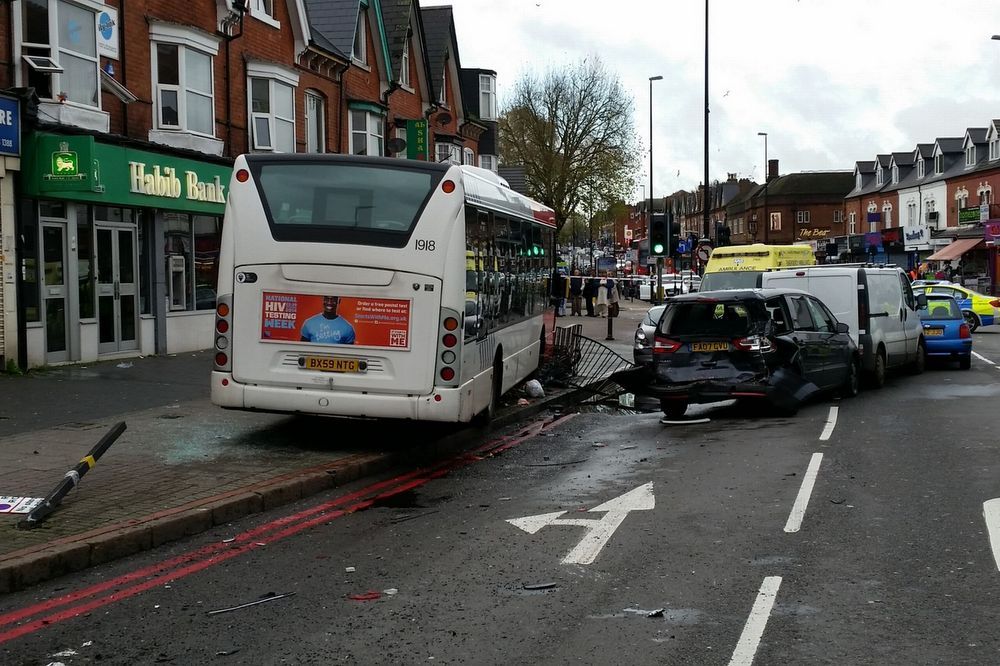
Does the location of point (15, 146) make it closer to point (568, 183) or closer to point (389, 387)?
point (389, 387)

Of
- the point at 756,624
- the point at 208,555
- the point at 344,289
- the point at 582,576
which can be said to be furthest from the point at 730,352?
the point at 756,624

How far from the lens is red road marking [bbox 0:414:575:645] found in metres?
5.77

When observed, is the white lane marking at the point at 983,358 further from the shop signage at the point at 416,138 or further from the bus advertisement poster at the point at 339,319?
the shop signage at the point at 416,138

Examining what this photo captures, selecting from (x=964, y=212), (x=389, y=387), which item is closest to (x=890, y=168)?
(x=964, y=212)

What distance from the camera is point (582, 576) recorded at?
6.34m

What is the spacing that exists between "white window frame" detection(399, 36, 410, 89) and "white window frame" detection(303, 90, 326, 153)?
603cm

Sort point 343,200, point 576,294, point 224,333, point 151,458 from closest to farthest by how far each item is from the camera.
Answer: point 151,458 < point 343,200 < point 224,333 < point 576,294

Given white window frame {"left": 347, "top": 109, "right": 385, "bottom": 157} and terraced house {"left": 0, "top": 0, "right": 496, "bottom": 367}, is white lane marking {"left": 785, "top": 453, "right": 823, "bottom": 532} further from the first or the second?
white window frame {"left": 347, "top": 109, "right": 385, "bottom": 157}

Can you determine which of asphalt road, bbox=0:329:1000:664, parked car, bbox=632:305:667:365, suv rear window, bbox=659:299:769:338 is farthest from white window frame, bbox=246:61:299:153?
asphalt road, bbox=0:329:1000:664

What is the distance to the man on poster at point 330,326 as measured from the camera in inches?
416

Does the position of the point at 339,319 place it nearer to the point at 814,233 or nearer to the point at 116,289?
the point at 116,289

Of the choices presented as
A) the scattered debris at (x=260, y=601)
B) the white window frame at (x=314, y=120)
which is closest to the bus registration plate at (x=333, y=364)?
the scattered debris at (x=260, y=601)

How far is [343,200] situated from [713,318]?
555 cm

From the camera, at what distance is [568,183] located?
6750 cm
